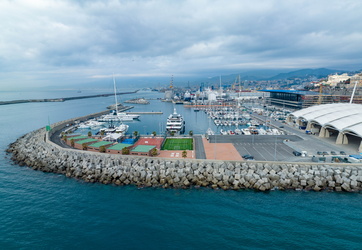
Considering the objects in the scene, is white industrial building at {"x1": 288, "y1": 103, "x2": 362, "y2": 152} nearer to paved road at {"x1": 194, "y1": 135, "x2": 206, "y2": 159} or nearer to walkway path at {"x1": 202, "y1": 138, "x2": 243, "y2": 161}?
walkway path at {"x1": 202, "y1": 138, "x2": 243, "y2": 161}

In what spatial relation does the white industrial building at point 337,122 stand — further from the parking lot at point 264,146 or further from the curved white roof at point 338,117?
the parking lot at point 264,146

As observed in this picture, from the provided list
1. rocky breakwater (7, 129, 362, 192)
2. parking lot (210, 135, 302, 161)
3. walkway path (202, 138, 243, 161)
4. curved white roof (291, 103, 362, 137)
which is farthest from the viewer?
curved white roof (291, 103, 362, 137)

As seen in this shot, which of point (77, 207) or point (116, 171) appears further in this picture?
point (116, 171)

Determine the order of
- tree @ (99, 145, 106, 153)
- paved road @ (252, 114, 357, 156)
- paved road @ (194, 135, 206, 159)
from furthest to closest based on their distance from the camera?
1. tree @ (99, 145, 106, 153)
2. paved road @ (252, 114, 357, 156)
3. paved road @ (194, 135, 206, 159)

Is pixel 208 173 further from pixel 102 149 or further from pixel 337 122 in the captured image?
pixel 337 122

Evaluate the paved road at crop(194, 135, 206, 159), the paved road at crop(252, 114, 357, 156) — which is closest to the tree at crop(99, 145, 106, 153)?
the paved road at crop(194, 135, 206, 159)

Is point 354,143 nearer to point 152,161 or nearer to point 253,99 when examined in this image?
point 152,161

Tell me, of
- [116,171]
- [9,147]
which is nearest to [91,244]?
[116,171]

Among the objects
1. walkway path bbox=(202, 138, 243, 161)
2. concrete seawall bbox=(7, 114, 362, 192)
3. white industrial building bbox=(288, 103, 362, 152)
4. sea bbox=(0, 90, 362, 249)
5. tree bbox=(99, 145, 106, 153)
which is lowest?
sea bbox=(0, 90, 362, 249)
